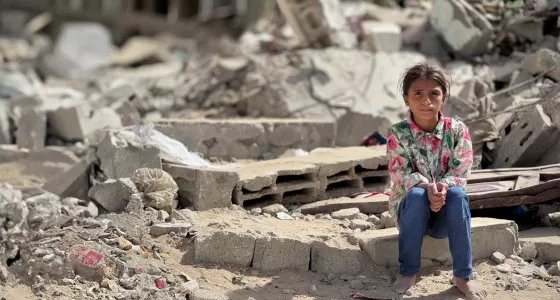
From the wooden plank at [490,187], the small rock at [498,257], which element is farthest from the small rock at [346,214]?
the small rock at [498,257]

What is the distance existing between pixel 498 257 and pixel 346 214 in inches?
45.2

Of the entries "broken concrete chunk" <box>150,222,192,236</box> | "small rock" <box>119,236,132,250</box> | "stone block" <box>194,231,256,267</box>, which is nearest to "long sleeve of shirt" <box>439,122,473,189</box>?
"stone block" <box>194,231,256,267</box>

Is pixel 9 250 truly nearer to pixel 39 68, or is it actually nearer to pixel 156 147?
pixel 156 147

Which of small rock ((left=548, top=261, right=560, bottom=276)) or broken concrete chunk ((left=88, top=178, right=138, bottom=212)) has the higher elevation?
broken concrete chunk ((left=88, top=178, right=138, bottom=212))

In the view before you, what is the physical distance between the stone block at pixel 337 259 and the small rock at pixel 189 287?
80 cm

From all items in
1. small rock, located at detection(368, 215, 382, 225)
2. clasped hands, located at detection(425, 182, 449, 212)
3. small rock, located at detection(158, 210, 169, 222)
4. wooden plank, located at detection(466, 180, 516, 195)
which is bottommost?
Answer: small rock, located at detection(158, 210, 169, 222)

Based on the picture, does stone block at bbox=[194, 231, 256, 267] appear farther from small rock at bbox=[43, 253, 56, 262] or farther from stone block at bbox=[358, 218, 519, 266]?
small rock at bbox=[43, 253, 56, 262]

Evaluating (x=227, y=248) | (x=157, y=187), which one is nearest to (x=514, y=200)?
(x=227, y=248)

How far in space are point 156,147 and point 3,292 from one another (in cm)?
171

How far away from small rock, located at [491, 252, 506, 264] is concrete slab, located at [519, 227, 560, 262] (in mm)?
233

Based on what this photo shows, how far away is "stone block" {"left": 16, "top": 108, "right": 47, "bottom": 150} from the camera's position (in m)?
8.79

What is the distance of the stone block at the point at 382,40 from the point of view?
422 inches

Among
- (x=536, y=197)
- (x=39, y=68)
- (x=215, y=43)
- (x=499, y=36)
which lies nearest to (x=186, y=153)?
(x=536, y=197)

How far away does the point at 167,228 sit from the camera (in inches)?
208
